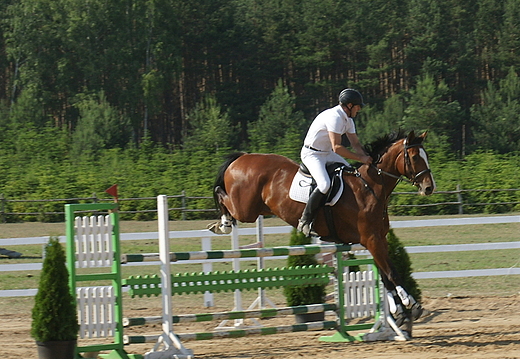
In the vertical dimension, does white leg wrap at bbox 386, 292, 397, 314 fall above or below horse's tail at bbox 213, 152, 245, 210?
below

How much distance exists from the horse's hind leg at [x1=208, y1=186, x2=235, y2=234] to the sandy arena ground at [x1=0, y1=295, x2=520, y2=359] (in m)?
1.11

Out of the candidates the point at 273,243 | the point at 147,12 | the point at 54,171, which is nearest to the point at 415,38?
the point at 147,12

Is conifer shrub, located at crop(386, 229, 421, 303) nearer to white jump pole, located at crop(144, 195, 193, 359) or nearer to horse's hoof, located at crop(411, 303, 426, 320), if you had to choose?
horse's hoof, located at crop(411, 303, 426, 320)

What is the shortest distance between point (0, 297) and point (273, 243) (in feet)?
26.4

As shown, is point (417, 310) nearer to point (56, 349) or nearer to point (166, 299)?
point (166, 299)

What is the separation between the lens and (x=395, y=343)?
21.8 ft

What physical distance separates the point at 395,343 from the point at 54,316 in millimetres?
2987

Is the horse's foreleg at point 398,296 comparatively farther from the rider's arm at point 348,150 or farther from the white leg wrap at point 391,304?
the rider's arm at point 348,150

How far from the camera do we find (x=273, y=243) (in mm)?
17453

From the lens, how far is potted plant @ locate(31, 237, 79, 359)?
5.55 meters

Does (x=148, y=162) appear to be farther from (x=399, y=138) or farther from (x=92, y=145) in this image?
(x=399, y=138)

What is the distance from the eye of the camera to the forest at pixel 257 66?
41594mm

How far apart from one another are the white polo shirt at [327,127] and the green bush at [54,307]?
8.66ft

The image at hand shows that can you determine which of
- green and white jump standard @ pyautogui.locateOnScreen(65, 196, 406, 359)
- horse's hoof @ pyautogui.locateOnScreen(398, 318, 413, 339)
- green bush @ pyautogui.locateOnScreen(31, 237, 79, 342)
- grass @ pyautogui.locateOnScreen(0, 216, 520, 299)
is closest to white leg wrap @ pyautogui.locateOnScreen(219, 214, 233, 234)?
green and white jump standard @ pyautogui.locateOnScreen(65, 196, 406, 359)
